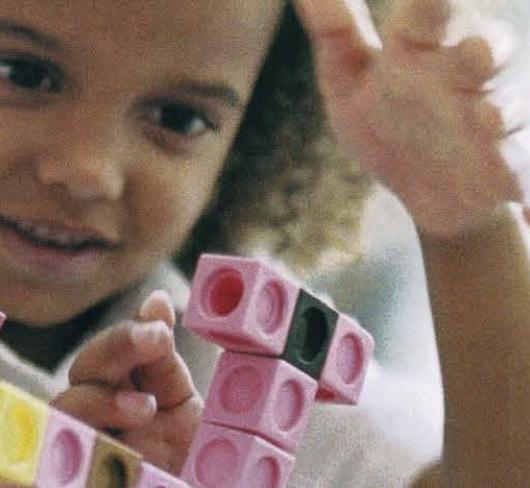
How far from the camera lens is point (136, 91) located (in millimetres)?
560

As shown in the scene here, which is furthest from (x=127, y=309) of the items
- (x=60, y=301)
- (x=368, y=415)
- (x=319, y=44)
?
(x=319, y=44)

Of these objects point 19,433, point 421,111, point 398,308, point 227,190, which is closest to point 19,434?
point 19,433

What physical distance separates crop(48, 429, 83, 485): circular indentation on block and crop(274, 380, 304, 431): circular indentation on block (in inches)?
2.9

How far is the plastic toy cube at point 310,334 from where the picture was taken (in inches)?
14.2

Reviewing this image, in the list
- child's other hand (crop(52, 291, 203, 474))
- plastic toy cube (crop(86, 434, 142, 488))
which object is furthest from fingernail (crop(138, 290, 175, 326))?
plastic toy cube (crop(86, 434, 142, 488))

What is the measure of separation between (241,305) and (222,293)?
16 millimetres

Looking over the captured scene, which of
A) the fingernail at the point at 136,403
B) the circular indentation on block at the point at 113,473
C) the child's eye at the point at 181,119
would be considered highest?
the circular indentation on block at the point at 113,473

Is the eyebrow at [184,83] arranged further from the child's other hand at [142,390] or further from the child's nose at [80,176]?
the child's other hand at [142,390]

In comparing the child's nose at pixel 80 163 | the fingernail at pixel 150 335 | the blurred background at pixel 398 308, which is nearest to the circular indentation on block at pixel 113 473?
the fingernail at pixel 150 335

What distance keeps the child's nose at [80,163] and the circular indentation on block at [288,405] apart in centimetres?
22

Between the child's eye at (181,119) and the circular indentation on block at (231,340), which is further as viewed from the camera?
the child's eye at (181,119)

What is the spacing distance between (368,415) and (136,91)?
264 mm

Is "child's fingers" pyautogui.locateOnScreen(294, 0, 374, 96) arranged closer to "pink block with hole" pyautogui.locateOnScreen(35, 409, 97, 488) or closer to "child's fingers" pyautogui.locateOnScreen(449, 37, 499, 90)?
"child's fingers" pyautogui.locateOnScreen(449, 37, 499, 90)

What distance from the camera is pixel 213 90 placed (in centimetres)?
60
